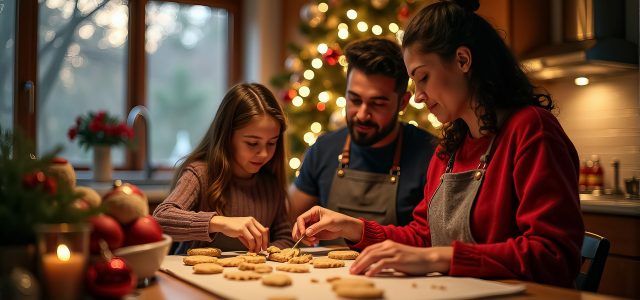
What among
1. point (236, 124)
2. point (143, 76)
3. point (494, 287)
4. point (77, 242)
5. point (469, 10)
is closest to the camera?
point (77, 242)

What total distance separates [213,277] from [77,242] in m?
0.42

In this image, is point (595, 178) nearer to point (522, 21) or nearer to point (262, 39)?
point (522, 21)

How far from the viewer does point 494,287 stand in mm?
1172

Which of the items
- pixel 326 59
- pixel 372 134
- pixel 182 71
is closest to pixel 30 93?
pixel 182 71

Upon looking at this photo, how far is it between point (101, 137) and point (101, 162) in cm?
15

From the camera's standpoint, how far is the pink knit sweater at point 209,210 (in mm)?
1685

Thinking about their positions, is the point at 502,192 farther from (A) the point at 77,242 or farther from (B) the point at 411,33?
(A) the point at 77,242

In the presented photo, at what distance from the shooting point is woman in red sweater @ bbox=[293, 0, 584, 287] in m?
1.29

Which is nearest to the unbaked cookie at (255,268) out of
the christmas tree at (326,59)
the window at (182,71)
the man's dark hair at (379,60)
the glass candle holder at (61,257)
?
the glass candle holder at (61,257)

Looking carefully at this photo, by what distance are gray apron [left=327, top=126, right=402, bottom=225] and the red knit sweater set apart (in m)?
0.77

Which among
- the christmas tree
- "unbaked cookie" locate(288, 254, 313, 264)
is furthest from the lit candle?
the christmas tree

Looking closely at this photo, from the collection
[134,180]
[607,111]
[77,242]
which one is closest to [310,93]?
A: [134,180]

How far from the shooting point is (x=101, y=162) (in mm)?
3588

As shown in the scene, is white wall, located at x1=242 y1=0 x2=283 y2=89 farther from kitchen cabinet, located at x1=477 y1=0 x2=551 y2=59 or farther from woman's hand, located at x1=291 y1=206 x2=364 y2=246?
woman's hand, located at x1=291 y1=206 x2=364 y2=246
